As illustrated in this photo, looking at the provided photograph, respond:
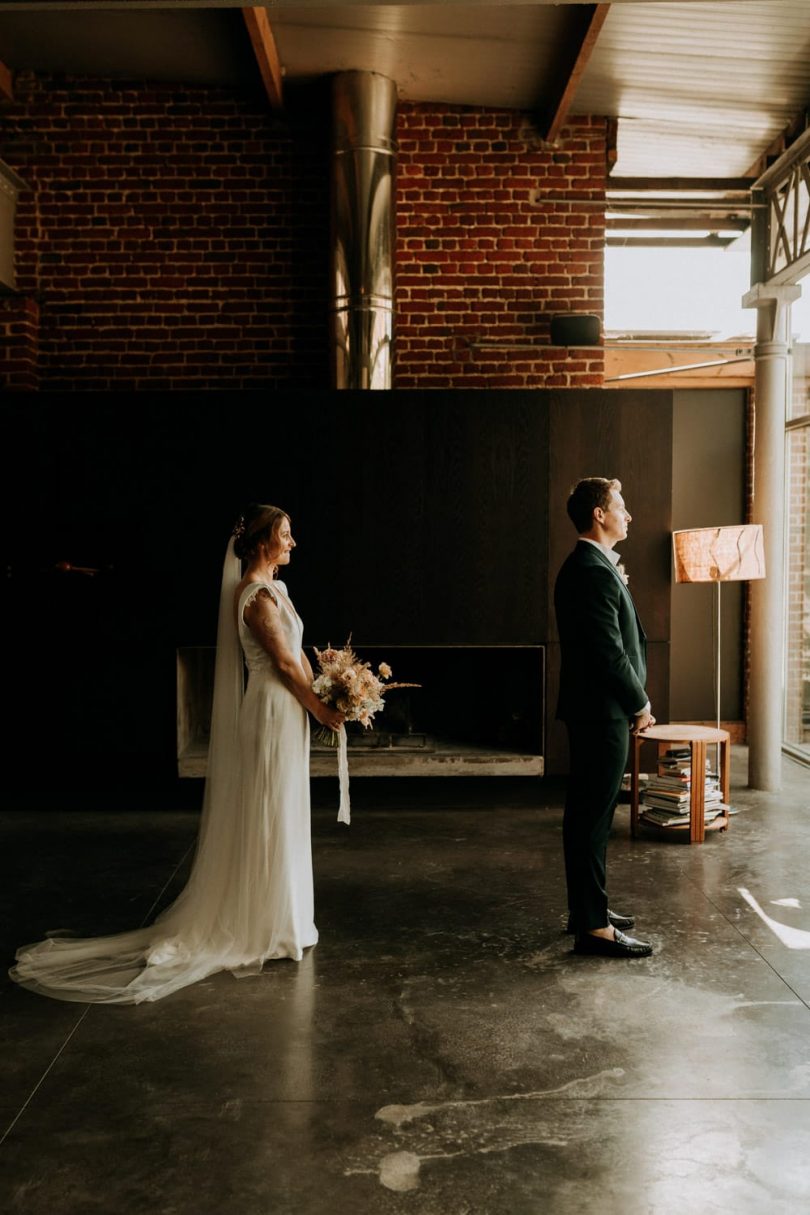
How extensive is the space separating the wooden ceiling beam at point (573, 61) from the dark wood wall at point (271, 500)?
6.12 feet

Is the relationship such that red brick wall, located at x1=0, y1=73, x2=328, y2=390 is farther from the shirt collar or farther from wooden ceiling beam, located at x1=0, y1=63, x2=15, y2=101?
the shirt collar

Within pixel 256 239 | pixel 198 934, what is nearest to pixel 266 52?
pixel 256 239

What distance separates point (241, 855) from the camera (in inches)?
168

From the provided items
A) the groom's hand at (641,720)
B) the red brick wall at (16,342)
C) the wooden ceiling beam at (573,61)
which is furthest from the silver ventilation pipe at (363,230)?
the groom's hand at (641,720)

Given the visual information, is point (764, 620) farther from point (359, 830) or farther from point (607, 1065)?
point (607, 1065)

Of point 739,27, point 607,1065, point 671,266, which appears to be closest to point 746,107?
point 739,27

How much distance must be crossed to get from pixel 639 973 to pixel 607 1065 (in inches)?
31.4

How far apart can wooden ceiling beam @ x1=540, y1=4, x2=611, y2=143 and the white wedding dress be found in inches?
150

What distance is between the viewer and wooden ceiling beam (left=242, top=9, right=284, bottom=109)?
5.95m

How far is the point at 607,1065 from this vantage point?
130 inches

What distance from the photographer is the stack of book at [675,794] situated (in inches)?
237

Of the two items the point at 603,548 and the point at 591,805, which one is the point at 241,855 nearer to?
the point at 591,805

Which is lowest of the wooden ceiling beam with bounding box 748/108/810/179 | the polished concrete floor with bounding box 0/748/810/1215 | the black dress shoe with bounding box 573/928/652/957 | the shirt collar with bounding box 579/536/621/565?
the polished concrete floor with bounding box 0/748/810/1215

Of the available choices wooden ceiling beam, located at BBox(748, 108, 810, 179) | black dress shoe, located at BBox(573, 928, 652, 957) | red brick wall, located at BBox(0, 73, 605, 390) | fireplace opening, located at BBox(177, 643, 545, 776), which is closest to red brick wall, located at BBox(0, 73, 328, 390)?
red brick wall, located at BBox(0, 73, 605, 390)
